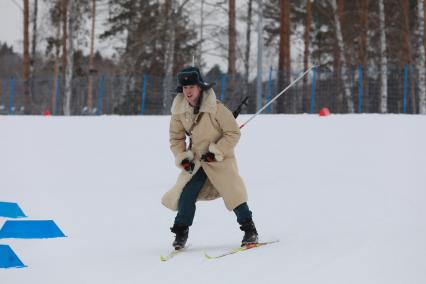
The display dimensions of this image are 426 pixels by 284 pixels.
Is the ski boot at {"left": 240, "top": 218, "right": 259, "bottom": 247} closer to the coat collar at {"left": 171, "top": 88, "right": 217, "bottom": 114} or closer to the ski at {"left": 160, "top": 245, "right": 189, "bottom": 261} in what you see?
the ski at {"left": 160, "top": 245, "right": 189, "bottom": 261}

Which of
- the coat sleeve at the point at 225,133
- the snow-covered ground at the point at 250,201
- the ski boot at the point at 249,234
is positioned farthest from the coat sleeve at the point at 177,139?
the snow-covered ground at the point at 250,201

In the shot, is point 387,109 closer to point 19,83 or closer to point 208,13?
point 208,13

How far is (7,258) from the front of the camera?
5152 millimetres

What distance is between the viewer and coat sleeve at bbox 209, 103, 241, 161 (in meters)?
5.32

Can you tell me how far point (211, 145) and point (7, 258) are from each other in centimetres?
171

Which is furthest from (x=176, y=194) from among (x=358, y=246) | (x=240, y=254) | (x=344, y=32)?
(x=344, y=32)

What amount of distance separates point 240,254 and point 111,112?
21865 millimetres

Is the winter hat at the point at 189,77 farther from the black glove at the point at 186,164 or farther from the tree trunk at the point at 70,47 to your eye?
the tree trunk at the point at 70,47

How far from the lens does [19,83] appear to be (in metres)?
29.9

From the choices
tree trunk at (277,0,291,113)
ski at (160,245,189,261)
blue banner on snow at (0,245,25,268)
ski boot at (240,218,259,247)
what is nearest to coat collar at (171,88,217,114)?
ski boot at (240,218,259,247)

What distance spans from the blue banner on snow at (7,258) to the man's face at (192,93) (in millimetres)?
1710

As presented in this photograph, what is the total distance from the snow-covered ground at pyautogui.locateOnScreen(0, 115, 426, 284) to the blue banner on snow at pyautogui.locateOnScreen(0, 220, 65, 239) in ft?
0.36

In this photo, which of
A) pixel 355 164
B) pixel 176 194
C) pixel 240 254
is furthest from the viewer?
pixel 355 164

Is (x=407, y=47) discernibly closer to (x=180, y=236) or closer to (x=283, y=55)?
(x=283, y=55)
